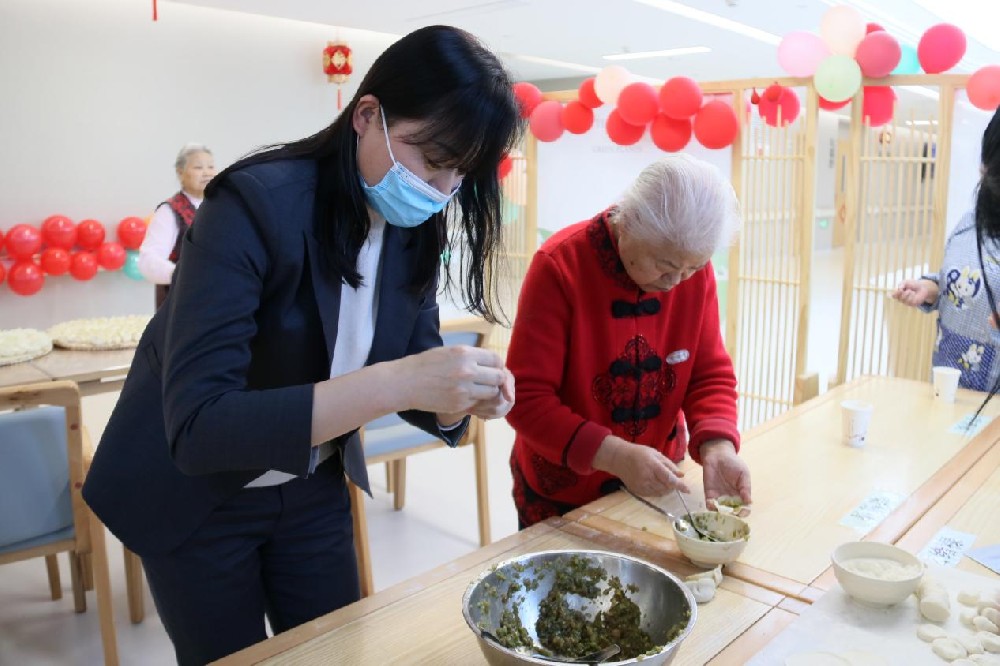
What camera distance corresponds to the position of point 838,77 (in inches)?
132

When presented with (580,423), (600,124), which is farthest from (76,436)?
(600,124)

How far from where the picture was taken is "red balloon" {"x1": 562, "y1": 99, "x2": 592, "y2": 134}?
4309 millimetres

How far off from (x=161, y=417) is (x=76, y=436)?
1280 mm

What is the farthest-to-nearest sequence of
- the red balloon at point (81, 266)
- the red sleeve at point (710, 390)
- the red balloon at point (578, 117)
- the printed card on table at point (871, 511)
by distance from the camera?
1. the red balloon at point (81, 266)
2. the red balloon at point (578, 117)
3. the red sleeve at point (710, 390)
4. the printed card on table at point (871, 511)

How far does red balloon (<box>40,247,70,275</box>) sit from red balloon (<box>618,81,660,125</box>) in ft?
13.9

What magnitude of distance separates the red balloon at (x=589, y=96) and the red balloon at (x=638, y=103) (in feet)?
1.07

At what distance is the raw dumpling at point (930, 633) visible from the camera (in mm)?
1062

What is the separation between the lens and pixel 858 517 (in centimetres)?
157

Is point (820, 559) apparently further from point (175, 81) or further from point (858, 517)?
point (175, 81)

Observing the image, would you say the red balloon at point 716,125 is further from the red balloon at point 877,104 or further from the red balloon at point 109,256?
the red balloon at point 109,256

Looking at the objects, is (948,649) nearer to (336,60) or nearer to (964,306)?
(964,306)

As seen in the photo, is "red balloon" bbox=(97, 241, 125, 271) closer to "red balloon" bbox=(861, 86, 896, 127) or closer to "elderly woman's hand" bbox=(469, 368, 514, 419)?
"red balloon" bbox=(861, 86, 896, 127)

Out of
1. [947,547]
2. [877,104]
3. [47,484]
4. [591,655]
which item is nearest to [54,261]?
[47,484]

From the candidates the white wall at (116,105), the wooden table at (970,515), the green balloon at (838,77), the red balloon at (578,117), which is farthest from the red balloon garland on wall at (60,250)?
the wooden table at (970,515)
